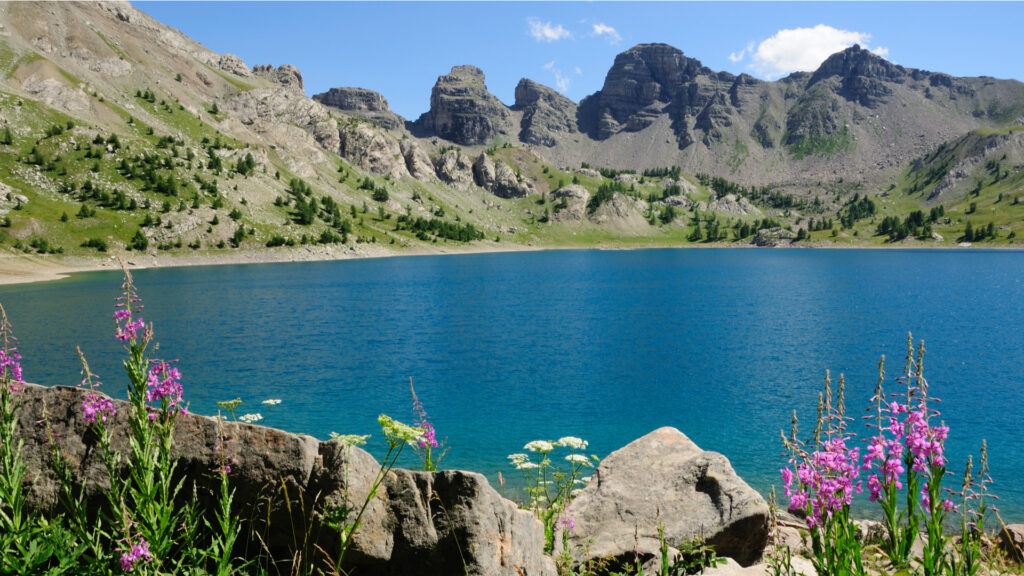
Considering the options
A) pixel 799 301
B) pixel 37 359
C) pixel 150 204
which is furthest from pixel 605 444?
pixel 150 204

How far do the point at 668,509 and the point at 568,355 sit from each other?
38035 millimetres

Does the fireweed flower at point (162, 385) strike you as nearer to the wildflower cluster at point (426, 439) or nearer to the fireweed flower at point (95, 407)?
the fireweed flower at point (95, 407)

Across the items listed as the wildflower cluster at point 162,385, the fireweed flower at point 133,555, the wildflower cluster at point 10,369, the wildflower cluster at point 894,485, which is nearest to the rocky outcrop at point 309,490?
the wildflower cluster at point 10,369

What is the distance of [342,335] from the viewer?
60.8m

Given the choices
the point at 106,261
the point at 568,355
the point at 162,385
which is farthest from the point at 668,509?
the point at 106,261

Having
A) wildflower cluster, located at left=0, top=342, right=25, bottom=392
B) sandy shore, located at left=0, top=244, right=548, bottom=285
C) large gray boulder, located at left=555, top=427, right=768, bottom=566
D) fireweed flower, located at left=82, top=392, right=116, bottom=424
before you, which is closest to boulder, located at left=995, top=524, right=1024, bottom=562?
large gray boulder, located at left=555, top=427, right=768, bottom=566

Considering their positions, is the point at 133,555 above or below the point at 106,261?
above

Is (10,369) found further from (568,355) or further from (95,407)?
(568,355)

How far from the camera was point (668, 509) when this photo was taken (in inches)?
510

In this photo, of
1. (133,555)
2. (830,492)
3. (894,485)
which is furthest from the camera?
(133,555)

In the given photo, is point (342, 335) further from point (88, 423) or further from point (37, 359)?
point (88, 423)

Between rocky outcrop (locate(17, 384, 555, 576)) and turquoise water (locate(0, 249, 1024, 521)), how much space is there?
17969 millimetres

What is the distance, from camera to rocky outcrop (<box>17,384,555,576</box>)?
8102 millimetres

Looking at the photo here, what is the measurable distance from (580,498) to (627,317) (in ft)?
202
